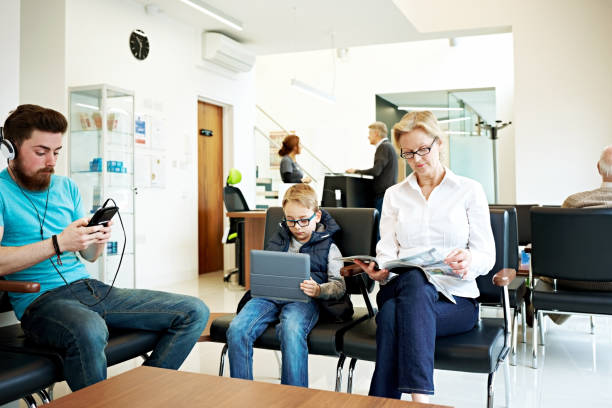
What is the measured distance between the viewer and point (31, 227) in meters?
1.99

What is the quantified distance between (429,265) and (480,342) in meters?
0.31

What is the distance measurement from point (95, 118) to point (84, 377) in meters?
3.45

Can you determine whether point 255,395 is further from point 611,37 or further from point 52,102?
point 611,37

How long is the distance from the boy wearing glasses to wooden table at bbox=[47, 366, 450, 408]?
0.58 meters

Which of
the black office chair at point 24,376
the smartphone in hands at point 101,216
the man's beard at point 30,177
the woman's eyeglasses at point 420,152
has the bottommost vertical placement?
the black office chair at point 24,376

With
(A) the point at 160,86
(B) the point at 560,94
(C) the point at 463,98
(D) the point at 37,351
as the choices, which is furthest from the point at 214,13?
(C) the point at 463,98

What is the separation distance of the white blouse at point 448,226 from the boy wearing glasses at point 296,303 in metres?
0.26

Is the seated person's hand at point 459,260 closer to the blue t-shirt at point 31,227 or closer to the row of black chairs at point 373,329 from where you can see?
the row of black chairs at point 373,329

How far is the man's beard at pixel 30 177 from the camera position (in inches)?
78.5

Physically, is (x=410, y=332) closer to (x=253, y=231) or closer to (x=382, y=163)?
(x=253, y=231)

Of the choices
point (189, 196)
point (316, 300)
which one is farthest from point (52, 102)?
point (316, 300)

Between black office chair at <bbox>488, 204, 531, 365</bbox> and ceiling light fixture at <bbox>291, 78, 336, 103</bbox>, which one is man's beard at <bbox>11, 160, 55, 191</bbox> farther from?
ceiling light fixture at <bbox>291, 78, 336, 103</bbox>

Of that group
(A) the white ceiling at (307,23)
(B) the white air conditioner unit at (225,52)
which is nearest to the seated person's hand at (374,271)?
(A) the white ceiling at (307,23)

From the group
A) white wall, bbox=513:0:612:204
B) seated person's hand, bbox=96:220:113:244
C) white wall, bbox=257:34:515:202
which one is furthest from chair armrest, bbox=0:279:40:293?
white wall, bbox=257:34:515:202
